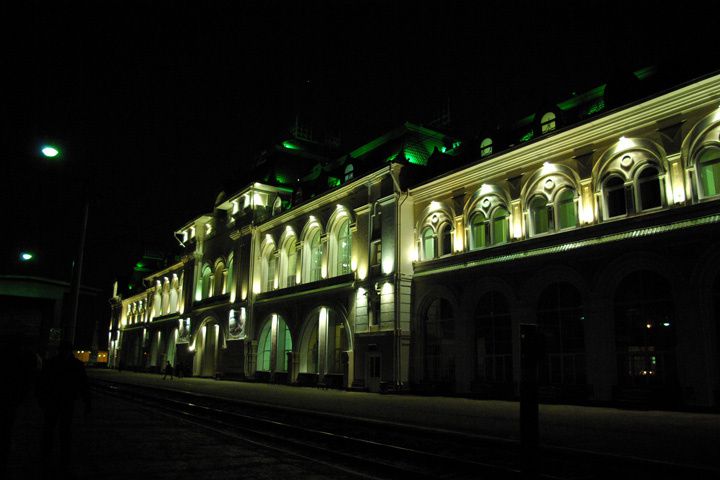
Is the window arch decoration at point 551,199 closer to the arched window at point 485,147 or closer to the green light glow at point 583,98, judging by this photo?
the green light glow at point 583,98

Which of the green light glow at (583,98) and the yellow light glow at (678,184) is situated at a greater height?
the green light glow at (583,98)

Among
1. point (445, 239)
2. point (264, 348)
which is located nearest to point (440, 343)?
point (445, 239)

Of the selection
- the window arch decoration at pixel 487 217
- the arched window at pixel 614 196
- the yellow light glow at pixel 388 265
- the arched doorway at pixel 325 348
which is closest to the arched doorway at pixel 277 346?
the arched doorway at pixel 325 348

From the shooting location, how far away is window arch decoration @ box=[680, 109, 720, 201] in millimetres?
18344

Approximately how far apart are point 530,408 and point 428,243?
2184 centimetres

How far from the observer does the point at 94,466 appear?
8570 mm

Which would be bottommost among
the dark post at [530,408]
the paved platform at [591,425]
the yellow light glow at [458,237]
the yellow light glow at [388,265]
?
the paved platform at [591,425]

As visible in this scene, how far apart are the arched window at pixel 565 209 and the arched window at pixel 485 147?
4939mm

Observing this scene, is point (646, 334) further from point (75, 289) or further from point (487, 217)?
point (75, 289)

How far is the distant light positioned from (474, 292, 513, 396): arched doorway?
18.6 metres

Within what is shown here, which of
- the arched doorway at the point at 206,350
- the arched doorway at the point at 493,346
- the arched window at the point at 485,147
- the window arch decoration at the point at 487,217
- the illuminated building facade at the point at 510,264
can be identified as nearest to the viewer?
the illuminated building facade at the point at 510,264

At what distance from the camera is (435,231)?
2878 cm

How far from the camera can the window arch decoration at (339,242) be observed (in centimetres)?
3481

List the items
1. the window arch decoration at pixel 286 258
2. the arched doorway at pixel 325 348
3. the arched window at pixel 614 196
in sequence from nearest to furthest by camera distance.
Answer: the arched window at pixel 614 196 → the arched doorway at pixel 325 348 → the window arch decoration at pixel 286 258
